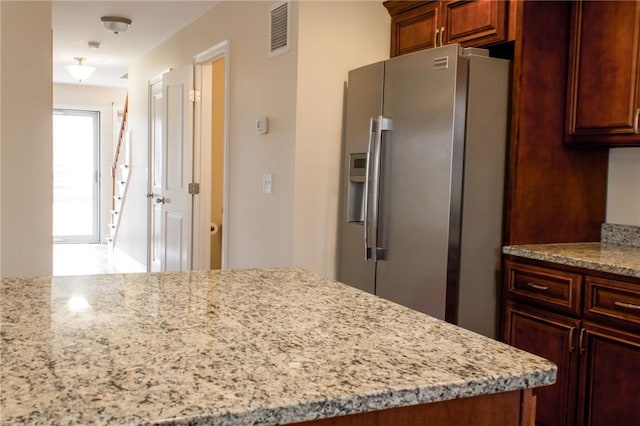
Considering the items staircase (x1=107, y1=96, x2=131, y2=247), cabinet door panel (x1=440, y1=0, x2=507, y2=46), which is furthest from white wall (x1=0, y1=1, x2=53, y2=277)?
staircase (x1=107, y1=96, x2=131, y2=247)

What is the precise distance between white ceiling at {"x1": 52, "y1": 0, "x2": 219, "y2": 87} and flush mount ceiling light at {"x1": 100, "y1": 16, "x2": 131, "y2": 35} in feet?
0.19

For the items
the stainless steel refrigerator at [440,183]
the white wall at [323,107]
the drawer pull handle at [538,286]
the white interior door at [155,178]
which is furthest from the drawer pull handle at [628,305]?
the white interior door at [155,178]

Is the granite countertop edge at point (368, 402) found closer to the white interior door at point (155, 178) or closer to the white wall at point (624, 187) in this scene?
the white wall at point (624, 187)

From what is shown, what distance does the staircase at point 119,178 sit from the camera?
24.6 ft

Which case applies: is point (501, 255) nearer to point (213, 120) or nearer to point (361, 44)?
point (361, 44)

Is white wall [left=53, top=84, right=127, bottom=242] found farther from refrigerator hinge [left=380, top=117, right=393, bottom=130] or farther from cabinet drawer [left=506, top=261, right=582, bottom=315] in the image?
cabinet drawer [left=506, top=261, right=582, bottom=315]

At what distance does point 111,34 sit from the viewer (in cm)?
552

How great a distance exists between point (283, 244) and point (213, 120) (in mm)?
2376

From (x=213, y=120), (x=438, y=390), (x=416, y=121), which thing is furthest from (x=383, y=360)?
(x=213, y=120)

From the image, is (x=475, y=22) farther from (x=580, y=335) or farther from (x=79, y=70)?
(x=79, y=70)

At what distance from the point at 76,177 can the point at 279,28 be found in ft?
22.3

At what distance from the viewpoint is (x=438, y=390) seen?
0.84m

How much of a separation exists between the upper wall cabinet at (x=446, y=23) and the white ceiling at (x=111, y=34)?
66.3 inches

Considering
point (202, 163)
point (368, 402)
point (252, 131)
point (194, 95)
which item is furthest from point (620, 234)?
point (194, 95)
